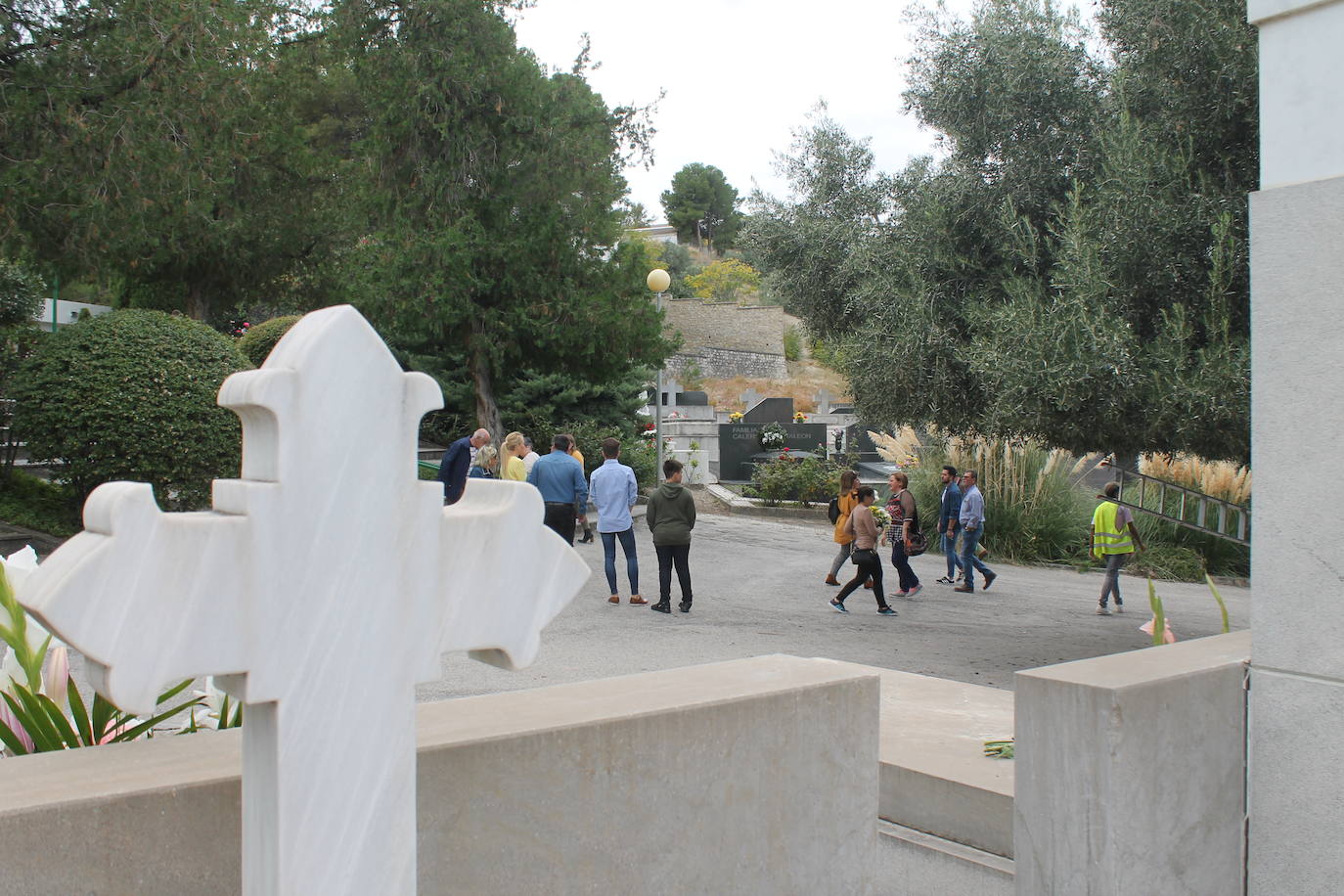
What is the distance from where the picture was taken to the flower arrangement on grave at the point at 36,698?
2.68 metres

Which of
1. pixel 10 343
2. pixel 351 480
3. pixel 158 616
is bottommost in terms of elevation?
pixel 158 616

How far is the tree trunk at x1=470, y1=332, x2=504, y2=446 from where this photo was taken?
19531 mm

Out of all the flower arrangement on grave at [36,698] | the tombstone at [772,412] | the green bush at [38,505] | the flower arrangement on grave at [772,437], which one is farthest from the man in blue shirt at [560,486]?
the tombstone at [772,412]

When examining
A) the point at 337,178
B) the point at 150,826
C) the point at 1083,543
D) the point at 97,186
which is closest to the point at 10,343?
the point at 97,186

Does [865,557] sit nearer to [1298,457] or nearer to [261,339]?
[1298,457]

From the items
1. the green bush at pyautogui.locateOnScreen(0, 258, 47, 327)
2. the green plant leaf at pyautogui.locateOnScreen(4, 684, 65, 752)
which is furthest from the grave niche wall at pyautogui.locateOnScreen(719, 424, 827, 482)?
the green plant leaf at pyautogui.locateOnScreen(4, 684, 65, 752)

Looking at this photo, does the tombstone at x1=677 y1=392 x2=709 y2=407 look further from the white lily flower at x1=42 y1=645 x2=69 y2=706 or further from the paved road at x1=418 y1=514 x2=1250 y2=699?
the white lily flower at x1=42 y1=645 x2=69 y2=706

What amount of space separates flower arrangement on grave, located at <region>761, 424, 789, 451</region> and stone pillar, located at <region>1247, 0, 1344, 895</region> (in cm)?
2386

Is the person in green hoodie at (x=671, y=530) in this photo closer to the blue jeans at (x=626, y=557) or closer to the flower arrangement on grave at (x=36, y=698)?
the blue jeans at (x=626, y=557)

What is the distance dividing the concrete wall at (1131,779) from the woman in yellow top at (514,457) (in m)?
9.16

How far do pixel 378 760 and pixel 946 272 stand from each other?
31.4ft

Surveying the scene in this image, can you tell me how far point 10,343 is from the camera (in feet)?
46.2

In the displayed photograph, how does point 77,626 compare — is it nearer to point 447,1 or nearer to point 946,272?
point 946,272

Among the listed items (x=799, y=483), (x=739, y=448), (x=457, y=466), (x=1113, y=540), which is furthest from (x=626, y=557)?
(x=739, y=448)
